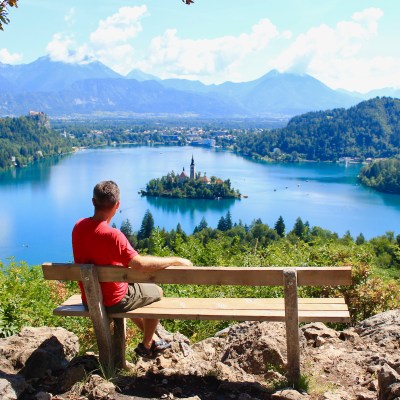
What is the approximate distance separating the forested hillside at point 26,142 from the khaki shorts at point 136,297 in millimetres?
77150

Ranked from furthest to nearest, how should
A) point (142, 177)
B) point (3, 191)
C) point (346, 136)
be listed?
point (346, 136), point (142, 177), point (3, 191)

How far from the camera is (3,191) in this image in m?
55.3

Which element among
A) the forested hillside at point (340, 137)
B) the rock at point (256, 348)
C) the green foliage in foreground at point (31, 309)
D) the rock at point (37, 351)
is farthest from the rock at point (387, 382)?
the forested hillside at point (340, 137)

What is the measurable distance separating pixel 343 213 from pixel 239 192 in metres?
14.1

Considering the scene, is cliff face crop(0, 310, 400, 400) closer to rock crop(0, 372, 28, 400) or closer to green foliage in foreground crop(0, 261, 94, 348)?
rock crop(0, 372, 28, 400)

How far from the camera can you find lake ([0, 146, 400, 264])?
1476 inches

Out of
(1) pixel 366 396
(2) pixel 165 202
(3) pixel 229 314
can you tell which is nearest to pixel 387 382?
(1) pixel 366 396

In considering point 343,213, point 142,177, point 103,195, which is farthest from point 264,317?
point 142,177

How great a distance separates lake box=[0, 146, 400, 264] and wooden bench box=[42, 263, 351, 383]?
25.1 meters

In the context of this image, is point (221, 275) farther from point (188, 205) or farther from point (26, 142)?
point (26, 142)

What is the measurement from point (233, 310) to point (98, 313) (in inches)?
24.8

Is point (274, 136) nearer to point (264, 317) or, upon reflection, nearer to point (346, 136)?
point (346, 136)

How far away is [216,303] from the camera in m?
2.62

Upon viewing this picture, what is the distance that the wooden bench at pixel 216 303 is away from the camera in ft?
7.49
